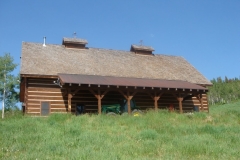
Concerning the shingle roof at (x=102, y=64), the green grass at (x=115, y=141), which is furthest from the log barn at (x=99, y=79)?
the green grass at (x=115, y=141)

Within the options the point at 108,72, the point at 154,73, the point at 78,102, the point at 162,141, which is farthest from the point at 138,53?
the point at 162,141

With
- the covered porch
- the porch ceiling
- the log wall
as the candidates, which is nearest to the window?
the log wall

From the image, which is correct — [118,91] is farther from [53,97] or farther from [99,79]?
[53,97]

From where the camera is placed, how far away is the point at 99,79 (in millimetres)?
19844

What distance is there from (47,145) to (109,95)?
12.5 meters

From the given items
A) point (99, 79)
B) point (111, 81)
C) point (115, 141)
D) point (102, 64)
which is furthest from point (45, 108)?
point (115, 141)

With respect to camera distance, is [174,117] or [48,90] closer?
[174,117]

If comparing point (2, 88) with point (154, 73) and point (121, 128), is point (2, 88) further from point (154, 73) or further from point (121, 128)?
point (121, 128)

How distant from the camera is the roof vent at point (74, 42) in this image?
25.3 m

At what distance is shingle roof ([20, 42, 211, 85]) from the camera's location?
2097cm

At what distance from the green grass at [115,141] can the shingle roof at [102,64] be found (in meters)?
7.44

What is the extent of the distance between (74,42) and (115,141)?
17.0 m

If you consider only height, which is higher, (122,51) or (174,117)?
(122,51)

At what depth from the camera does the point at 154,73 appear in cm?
2444
